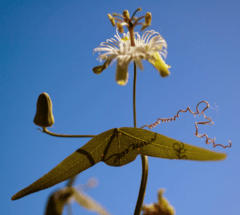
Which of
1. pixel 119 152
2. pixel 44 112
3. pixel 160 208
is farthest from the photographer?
pixel 160 208

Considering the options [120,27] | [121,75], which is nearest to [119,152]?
[121,75]

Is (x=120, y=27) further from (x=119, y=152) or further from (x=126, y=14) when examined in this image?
(x=119, y=152)

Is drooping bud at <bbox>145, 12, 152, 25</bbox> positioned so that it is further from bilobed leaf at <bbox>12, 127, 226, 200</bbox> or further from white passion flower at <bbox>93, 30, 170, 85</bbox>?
bilobed leaf at <bbox>12, 127, 226, 200</bbox>

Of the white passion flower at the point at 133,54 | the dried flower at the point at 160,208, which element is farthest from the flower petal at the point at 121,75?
the dried flower at the point at 160,208

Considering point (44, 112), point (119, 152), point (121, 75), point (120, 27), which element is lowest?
point (119, 152)

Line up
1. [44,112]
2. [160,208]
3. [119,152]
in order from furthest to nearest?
1. [160,208]
2. [44,112]
3. [119,152]

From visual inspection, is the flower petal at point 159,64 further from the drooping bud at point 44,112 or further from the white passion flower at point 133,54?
the drooping bud at point 44,112

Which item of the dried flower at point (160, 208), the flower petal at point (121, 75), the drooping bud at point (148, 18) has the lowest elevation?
the dried flower at point (160, 208)
